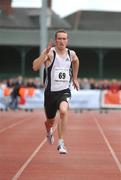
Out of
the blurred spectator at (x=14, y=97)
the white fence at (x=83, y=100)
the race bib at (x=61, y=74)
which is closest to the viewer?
the race bib at (x=61, y=74)

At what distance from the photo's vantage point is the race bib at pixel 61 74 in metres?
11.6

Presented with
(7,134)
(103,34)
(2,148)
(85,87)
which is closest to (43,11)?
(85,87)

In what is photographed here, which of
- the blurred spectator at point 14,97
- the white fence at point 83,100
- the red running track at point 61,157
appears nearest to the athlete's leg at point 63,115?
the red running track at point 61,157

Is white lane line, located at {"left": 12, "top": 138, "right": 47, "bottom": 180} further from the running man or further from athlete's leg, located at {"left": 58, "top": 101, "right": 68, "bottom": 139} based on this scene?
athlete's leg, located at {"left": 58, "top": 101, "right": 68, "bottom": 139}

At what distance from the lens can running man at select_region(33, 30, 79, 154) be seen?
1155cm

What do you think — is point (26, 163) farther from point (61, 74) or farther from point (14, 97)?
point (14, 97)

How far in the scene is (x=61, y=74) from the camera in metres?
11.6

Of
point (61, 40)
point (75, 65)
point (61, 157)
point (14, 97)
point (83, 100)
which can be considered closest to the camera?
point (61, 40)

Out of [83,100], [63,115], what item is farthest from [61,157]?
[83,100]

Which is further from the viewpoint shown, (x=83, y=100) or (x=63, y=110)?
(x=83, y=100)

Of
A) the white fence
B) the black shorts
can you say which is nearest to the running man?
the black shorts

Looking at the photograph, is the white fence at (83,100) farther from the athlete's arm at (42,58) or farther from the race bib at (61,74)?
the athlete's arm at (42,58)

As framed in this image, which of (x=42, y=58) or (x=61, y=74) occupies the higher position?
(x=42, y=58)

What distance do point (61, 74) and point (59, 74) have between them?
33mm
